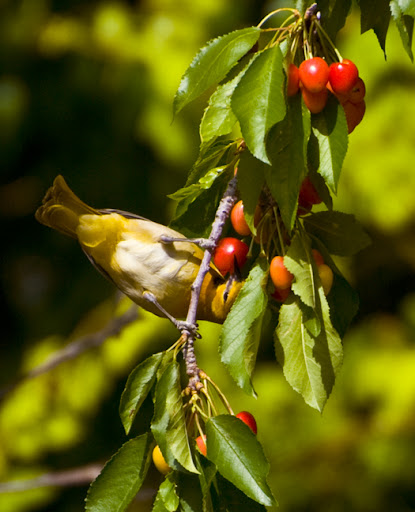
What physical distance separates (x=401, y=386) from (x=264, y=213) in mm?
2166

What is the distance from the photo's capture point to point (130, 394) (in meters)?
1.22

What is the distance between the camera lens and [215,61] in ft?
3.98

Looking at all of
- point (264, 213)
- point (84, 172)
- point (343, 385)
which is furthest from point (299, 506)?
point (264, 213)

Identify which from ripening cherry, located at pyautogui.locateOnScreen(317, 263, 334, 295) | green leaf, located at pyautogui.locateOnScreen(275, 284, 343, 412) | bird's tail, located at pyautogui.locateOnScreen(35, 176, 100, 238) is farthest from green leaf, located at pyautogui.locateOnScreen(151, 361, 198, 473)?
bird's tail, located at pyautogui.locateOnScreen(35, 176, 100, 238)

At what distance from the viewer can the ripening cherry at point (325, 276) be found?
48.7 inches

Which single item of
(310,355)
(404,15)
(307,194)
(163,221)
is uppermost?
(404,15)

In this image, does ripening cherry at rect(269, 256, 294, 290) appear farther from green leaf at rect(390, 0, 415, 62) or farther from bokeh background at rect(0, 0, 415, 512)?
bokeh background at rect(0, 0, 415, 512)

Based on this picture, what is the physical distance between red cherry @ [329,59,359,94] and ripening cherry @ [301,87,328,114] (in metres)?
0.02

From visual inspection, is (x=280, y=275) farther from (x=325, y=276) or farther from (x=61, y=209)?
(x=61, y=209)

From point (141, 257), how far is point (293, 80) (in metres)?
0.63

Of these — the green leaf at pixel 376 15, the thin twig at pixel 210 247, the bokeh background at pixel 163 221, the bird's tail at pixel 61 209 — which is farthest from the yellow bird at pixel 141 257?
the bokeh background at pixel 163 221

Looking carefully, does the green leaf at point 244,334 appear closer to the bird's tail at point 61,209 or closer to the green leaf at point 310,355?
the green leaf at point 310,355

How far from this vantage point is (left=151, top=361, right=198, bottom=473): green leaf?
1123 mm

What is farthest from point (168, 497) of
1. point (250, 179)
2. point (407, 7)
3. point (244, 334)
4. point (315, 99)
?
point (407, 7)
